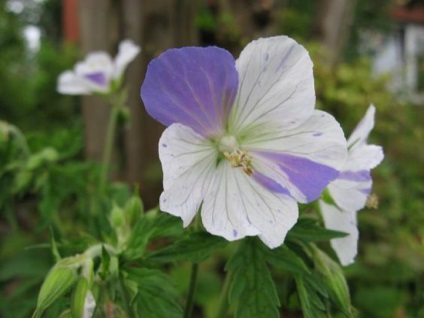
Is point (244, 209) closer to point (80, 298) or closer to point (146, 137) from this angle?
point (80, 298)

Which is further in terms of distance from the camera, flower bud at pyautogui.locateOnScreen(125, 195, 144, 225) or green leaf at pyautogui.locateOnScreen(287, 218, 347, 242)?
flower bud at pyautogui.locateOnScreen(125, 195, 144, 225)

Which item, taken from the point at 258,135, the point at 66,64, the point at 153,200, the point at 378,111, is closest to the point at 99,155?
the point at 153,200

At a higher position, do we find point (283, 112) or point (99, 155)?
point (283, 112)

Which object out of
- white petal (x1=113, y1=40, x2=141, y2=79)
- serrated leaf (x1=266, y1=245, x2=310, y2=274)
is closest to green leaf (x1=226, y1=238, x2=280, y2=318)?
serrated leaf (x1=266, y1=245, x2=310, y2=274)

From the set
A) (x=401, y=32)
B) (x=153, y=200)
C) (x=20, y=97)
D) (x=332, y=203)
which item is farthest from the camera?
(x=401, y=32)

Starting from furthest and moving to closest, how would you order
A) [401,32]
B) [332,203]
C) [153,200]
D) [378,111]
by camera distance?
[401,32] < [378,111] < [153,200] < [332,203]

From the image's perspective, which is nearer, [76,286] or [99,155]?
[76,286]

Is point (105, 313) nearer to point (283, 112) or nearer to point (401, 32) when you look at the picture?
point (283, 112)

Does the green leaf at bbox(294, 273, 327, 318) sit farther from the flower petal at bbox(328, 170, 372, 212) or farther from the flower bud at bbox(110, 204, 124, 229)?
the flower bud at bbox(110, 204, 124, 229)
